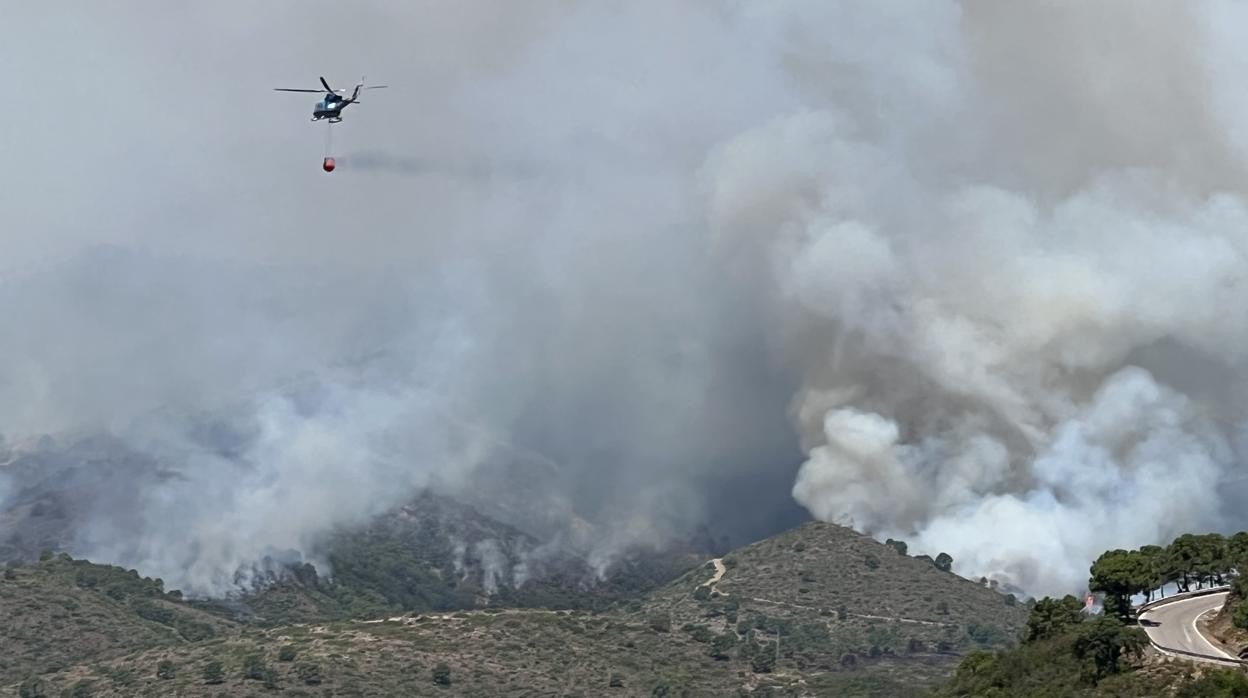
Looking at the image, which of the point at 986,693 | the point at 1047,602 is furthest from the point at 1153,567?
the point at 986,693

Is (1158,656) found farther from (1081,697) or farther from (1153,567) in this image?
(1153,567)

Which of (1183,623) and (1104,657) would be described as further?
(1183,623)

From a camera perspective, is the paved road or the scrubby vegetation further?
the paved road

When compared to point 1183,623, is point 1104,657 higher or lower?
lower

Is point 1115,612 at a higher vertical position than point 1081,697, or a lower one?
higher

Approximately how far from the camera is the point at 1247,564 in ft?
606

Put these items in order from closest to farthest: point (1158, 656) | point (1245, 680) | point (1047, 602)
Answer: point (1245, 680) < point (1158, 656) < point (1047, 602)

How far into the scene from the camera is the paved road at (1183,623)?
16562 centimetres

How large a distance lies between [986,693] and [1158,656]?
25336mm

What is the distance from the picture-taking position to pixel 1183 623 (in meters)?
178

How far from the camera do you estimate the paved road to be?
166 metres

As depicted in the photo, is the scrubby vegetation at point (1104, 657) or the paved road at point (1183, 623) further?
the paved road at point (1183, 623)

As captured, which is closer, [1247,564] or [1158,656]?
[1158,656]

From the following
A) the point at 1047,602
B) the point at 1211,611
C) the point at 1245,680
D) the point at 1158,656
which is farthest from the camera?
the point at 1047,602
